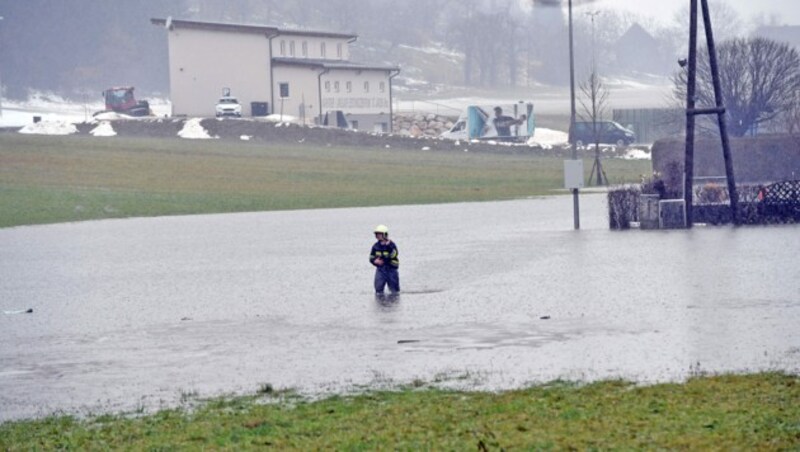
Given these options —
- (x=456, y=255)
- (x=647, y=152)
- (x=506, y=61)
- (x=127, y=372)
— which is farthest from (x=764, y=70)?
(x=506, y=61)

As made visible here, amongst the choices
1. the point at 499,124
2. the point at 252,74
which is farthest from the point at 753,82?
the point at 252,74

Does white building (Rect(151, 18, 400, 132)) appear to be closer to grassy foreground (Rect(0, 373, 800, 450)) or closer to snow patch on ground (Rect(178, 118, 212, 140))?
snow patch on ground (Rect(178, 118, 212, 140))

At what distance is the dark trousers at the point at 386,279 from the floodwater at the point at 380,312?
255 mm

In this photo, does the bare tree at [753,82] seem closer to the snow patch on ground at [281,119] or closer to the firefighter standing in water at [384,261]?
the snow patch on ground at [281,119]

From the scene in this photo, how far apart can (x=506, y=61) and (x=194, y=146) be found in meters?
97.4

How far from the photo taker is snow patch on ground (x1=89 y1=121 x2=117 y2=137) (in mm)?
81000

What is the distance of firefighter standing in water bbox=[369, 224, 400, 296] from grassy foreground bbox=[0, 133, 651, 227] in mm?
21616

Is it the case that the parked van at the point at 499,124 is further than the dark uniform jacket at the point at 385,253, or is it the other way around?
the parked van at the point at 499,124

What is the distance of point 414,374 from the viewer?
13.6 m

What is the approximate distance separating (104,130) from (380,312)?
65.1 metres

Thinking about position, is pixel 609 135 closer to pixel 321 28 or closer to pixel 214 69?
pixel 214 69

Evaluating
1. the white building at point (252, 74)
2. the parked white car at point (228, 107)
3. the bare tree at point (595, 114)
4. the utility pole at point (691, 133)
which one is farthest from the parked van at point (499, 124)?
the utility pole at point (691, 133)

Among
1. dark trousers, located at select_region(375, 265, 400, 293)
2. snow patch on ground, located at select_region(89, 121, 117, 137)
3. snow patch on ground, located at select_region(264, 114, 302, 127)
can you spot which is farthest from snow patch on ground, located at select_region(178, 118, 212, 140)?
dark trousers, located at select_region(375, 265, 400, 293)

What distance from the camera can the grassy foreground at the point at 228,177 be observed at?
47.5 metres
